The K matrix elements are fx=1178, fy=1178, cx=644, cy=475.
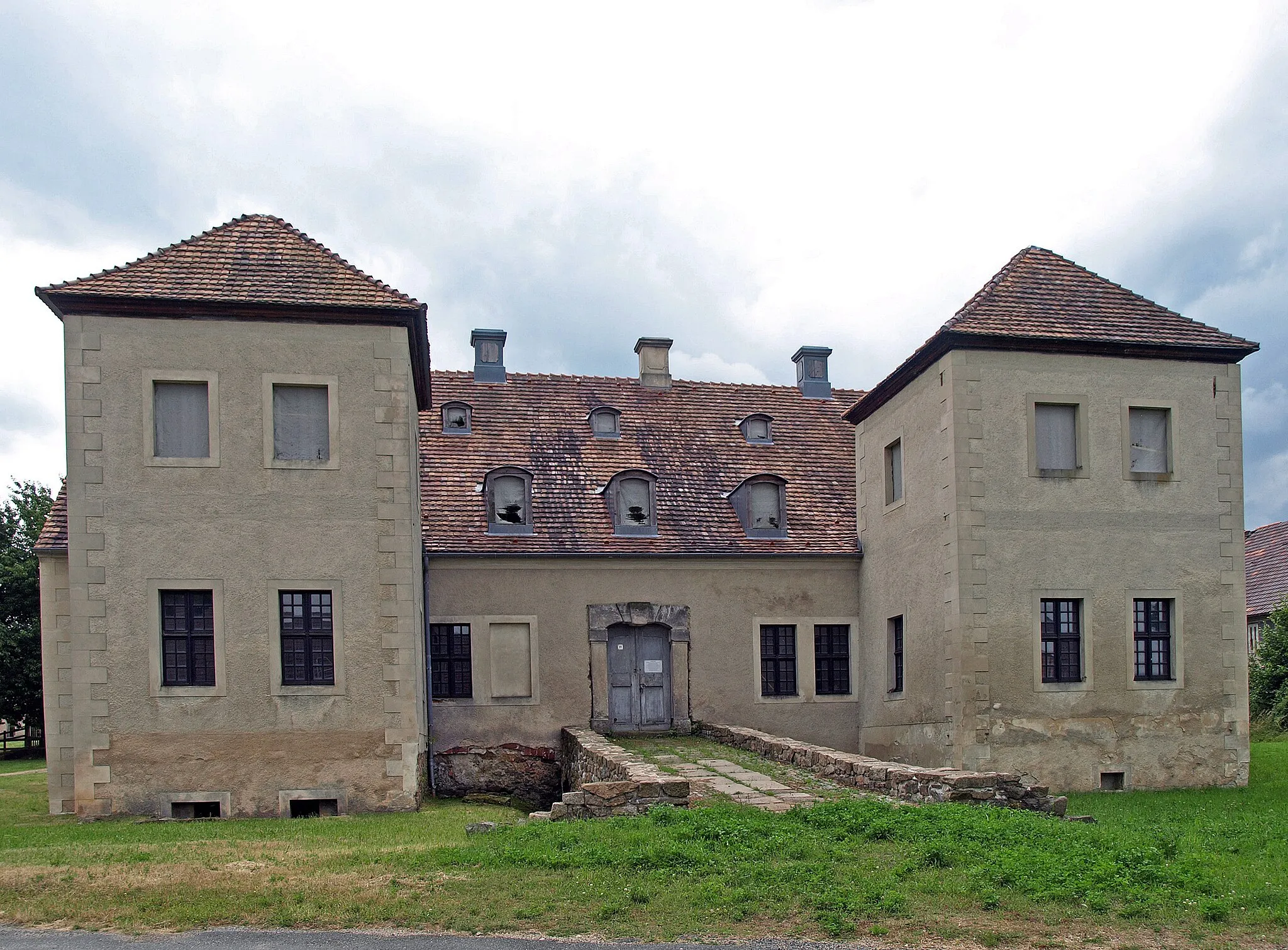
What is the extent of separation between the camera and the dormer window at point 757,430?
91.5 ft

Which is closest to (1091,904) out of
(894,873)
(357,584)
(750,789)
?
(894,873)

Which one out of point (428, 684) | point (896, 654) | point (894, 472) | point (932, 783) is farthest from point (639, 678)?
point (932, 783)

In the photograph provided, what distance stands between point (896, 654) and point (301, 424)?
12038 millimetres

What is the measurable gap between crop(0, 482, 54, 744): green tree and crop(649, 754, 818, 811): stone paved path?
1073 inches

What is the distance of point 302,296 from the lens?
1795 cm

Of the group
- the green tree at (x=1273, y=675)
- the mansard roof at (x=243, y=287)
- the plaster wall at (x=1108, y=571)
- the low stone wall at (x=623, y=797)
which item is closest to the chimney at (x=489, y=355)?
the mansard roof at (x=243, y=287)

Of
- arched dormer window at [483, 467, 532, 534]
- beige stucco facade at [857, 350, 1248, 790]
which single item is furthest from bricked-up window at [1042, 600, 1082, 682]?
arched dormer window at [483, 467, 532, 534]

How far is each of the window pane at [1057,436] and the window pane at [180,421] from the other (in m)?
13.5

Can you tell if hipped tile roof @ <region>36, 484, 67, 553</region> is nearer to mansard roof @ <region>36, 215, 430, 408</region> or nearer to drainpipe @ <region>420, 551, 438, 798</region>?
mansard roof @ <region>36, 215, 430, 408</region>

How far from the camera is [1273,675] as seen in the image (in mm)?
28250

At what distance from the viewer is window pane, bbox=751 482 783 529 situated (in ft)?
83.3

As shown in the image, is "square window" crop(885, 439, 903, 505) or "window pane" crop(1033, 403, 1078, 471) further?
"square window" crop(885, 439, 903, 505)

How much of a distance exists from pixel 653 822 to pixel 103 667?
373 inches

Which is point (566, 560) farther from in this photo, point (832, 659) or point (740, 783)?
point (740, 783)
